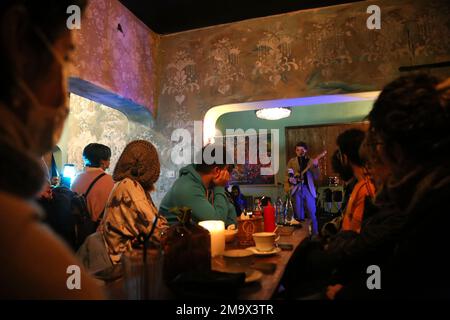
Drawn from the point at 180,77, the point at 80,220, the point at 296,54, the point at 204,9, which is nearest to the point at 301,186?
the point at 296,54

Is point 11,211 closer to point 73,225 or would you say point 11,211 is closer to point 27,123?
point 27,123

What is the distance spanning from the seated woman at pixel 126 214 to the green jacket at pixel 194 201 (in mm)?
250

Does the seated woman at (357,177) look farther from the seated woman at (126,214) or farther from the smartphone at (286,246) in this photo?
the seated woman at (126,214)

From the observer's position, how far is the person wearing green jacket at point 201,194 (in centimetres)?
204

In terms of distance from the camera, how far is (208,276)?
87 centimetres

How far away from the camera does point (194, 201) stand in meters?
2.05

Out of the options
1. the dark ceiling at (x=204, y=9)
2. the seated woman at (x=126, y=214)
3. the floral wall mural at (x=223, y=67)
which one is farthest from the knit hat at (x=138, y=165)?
the dark ceiling at (x=204, y=9)

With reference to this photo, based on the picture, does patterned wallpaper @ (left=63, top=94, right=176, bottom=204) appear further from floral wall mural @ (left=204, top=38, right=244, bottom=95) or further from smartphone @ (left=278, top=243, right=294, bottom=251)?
smartphone @ (left=278, top=243, right=294, bottom=251)

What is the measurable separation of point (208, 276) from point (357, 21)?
9.18 ft

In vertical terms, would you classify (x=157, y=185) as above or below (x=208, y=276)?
above

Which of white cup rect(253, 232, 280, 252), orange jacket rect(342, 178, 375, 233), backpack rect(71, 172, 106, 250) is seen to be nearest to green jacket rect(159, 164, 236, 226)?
backpack rect(71, 172, 106, 250)

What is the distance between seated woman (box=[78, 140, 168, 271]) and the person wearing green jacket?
26 centimetres

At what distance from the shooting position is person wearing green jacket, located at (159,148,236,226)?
2.04 m
